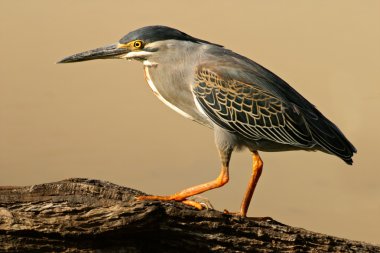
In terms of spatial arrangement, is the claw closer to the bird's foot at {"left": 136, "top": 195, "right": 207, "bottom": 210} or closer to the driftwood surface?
the bird's foot at {"left": 136, "top": 195, "right": 207, "bottom": 210}

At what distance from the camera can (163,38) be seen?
6.91 meters

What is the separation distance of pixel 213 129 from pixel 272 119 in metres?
0.59

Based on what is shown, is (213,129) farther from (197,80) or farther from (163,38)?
(163,38)

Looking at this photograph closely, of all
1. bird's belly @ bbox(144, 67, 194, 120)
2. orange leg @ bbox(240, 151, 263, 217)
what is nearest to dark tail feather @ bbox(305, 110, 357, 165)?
orange leg @ bbox(240, 151, 263, 217)

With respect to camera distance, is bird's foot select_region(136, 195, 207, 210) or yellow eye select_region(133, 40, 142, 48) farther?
yellow eye select_region(133, 40, 142, 48)

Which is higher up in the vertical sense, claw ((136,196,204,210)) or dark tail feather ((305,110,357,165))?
dark tail feather ((305,110,357,165))

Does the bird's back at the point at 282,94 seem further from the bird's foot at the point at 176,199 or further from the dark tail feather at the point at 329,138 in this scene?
the bird's foot at the point at 176,199

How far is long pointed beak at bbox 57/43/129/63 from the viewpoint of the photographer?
702 centimetres

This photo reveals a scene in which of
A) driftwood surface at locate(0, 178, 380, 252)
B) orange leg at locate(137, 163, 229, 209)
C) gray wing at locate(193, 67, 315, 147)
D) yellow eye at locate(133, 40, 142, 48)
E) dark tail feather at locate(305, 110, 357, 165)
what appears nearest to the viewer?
driftwood surface at locate(0, 178, 380, 252)

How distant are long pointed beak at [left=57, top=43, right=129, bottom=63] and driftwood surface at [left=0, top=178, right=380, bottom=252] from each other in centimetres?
126

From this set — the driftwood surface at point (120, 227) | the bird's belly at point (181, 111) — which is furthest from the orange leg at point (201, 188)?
the bird's belly at point (181, 111)

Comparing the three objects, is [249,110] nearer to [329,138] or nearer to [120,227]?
[329,138]

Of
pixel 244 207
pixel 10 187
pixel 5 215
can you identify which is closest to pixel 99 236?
pixel 5 215

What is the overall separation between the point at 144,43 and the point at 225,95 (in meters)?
0.92
